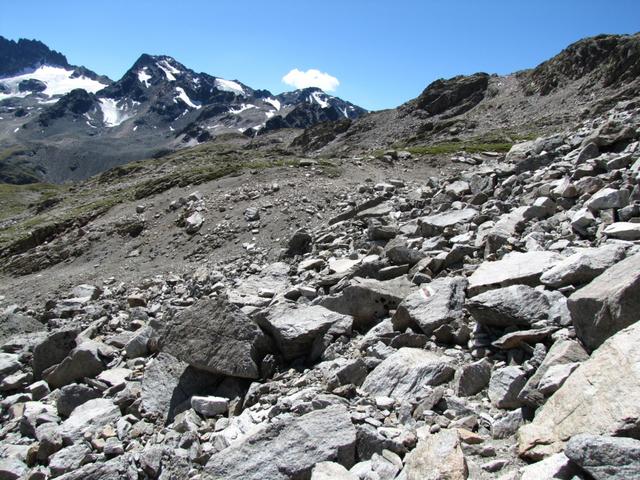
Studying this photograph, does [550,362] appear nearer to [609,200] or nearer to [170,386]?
[609,200]

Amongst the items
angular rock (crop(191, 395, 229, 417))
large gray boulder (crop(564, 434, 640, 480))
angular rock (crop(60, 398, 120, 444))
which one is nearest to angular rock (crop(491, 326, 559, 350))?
large gray boulder (crop(564, 434, 640, 480))

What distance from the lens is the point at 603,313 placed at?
573 cm

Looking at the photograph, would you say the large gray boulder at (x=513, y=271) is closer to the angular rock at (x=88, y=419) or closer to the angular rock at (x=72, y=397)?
the angular rock at (x=88, y=419)

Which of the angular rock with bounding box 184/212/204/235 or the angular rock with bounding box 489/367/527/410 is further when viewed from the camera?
the angular rock with bounding box 184/212/204/235

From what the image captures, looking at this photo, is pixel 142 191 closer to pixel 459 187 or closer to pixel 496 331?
pixel 459 187

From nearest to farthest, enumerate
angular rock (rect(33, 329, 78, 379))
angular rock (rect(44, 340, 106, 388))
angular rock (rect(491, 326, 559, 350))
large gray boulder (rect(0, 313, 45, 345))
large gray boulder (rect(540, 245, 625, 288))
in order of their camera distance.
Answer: angular rock (rect(491, 326, 559, 350)) → large gray boulder (rect(540, 245, 625, 288)) → angular rock (rect(44, 340, 106, 388)) → angular rock (rect(33, 329, 78, 379)) → large gray boulder (rect(0, 313, 45, 345))

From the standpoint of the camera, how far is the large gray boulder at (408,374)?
6.86 metres

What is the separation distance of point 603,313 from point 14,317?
19.6 meters

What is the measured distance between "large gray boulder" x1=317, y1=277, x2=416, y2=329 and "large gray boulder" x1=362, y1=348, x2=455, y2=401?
7.39ft

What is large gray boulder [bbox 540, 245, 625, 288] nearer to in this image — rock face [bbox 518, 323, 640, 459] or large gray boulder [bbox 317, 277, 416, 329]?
rock face [bbox 518, 323, 640, 459]

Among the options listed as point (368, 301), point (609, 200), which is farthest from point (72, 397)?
point (609, 200)

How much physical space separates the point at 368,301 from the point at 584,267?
14.0ft

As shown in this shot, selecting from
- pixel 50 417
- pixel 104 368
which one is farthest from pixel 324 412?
pixel 104 368

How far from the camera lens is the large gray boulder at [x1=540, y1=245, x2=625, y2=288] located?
23.9 ft
